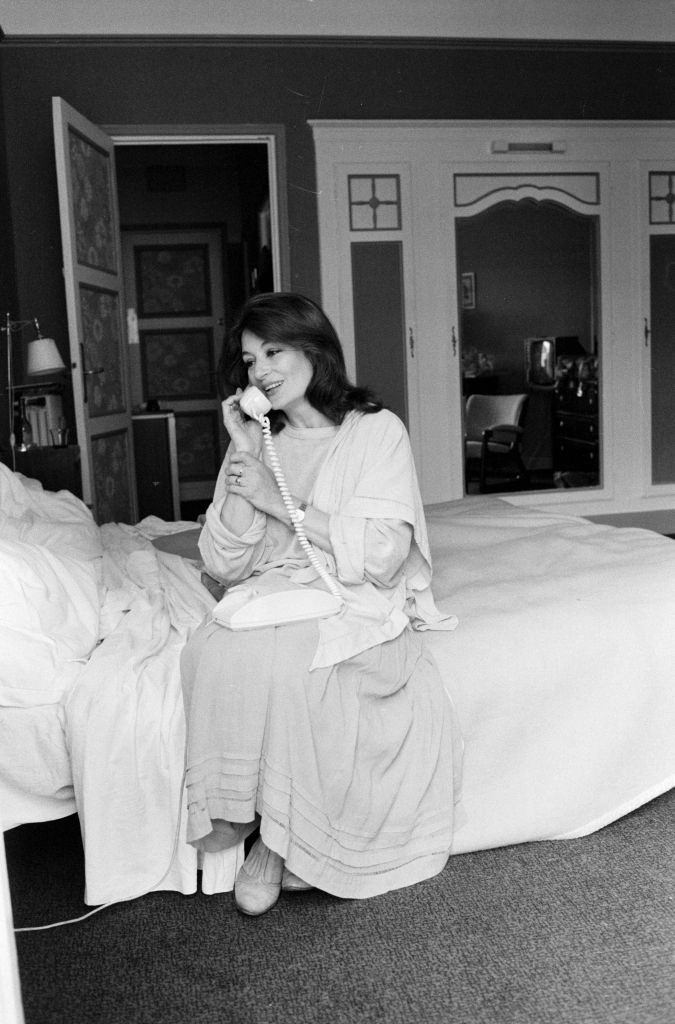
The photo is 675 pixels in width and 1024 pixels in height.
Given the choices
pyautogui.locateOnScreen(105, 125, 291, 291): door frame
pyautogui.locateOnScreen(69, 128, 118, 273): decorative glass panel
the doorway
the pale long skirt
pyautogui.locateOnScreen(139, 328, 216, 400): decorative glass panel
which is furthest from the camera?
pyautogui.locateOnScreen(139, 328, 216, 400): decorative glass panel

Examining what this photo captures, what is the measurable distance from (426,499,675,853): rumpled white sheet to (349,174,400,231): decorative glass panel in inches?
153

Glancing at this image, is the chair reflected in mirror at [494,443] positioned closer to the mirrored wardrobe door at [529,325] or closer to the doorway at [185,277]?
the mirrored wardrobe door at [529,325]

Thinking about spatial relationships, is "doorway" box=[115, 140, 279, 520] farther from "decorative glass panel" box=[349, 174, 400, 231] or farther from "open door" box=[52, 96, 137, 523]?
"open door" box=[52, 96, 137, 523]

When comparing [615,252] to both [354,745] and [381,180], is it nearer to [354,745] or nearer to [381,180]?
[381,180]

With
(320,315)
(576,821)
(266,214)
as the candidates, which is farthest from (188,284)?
(576,821)

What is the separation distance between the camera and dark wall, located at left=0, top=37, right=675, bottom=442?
5.48 meters

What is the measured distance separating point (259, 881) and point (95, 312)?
372 centimetres

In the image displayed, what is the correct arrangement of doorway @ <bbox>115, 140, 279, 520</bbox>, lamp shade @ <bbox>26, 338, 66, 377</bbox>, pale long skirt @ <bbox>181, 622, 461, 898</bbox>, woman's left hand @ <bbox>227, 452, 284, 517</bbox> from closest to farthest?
pale long skirt @ <bbox>181, 622, 461, 898</bbox>, woman's left hand @ <bbox>227, 452, 284, 517</bbox>, lamp shade @ <bbox>26, 338, 66, 377</bbox>, doorway @ <bbox>115, 140, 279, 520</bbox>

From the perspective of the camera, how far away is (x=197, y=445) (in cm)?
897

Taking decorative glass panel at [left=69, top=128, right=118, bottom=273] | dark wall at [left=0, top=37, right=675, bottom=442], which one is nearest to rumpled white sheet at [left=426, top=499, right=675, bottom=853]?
decorative glass panel at [left=69, top=128, right=118, bottom=273]

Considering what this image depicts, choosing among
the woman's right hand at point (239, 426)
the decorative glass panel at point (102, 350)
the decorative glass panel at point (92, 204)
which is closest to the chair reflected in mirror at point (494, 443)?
the decorative glass panel at point (102, 350)

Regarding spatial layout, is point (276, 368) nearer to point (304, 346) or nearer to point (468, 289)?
point (304, 346)

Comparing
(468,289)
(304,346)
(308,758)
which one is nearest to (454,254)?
(468,289)

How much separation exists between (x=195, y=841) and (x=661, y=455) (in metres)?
5.07
